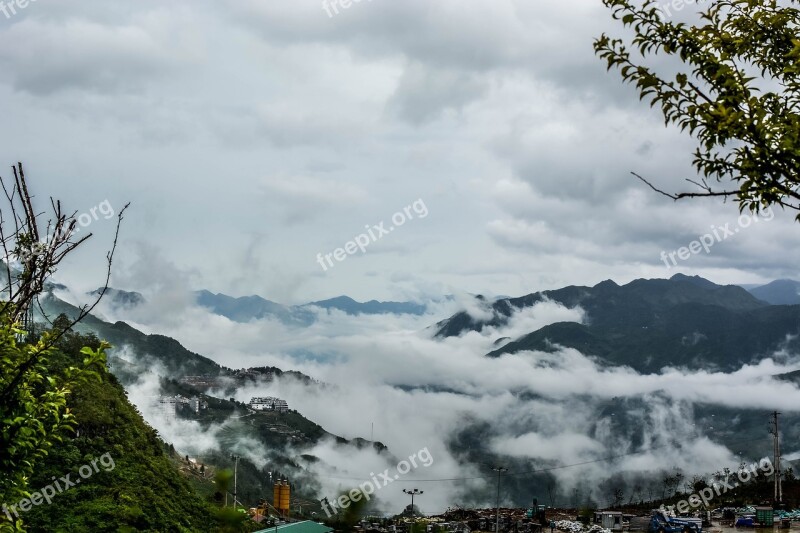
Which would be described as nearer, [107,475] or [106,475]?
[106,475]

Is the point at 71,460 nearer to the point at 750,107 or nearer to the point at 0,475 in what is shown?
the point at 0,475

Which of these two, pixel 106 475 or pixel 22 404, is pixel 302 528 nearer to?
pixel 106 475

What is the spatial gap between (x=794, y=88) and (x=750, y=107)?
769 millimetres

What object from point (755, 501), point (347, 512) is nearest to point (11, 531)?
point (347, 512)

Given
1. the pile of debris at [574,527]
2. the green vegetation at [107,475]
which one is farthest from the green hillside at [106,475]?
the pile of debris at [574,527]

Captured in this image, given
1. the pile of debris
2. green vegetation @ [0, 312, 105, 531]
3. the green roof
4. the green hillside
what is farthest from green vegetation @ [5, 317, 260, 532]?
green vegetation @ [0, 312, 105, 531]

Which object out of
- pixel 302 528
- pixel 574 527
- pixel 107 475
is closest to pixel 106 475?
pixel 107 475

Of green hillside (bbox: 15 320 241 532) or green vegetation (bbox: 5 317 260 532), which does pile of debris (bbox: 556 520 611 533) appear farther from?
green hillside (bbox: 15 320 241 532)

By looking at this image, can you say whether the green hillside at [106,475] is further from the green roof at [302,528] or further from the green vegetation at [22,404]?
the green vegetation at [22,404]

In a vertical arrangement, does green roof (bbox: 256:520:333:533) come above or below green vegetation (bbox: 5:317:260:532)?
below

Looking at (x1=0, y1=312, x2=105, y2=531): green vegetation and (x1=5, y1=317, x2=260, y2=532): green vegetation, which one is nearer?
(x1=0, y1=312, x2=105, y2=531): green vegetation

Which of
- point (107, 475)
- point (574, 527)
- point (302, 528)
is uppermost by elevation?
point (107, 475)

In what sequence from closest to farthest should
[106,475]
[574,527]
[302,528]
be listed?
[302,528]
[106,475]
[574,527]

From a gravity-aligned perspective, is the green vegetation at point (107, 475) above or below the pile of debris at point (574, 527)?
above
